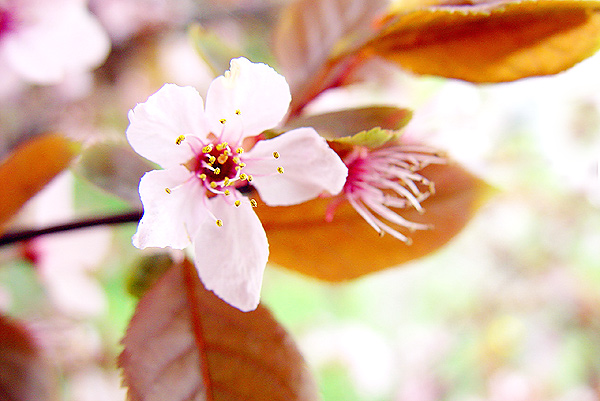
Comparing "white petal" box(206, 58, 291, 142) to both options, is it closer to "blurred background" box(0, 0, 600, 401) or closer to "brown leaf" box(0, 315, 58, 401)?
"blurred background" box(0, 0, 600, 401)

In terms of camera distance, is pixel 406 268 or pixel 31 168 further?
pixel 406 268

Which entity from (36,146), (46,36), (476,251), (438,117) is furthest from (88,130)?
Result: (476,251)

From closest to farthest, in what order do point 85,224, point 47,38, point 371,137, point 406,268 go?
point 371,137
point 85,224
point 47,38
point 406,268

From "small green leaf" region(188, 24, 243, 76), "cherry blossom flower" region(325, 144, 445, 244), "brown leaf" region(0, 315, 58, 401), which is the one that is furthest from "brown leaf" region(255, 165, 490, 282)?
"brown leaf" region(0, 315, 58, 401)

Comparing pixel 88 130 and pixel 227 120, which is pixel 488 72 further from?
pixel 88 130

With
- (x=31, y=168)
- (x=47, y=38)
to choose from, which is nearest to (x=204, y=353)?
(x=31, y=168)

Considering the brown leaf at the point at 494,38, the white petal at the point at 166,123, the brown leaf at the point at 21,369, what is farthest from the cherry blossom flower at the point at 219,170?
the brown leaf at the point at 21,369

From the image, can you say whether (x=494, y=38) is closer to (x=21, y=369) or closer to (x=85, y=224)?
(x=85, y=224)
